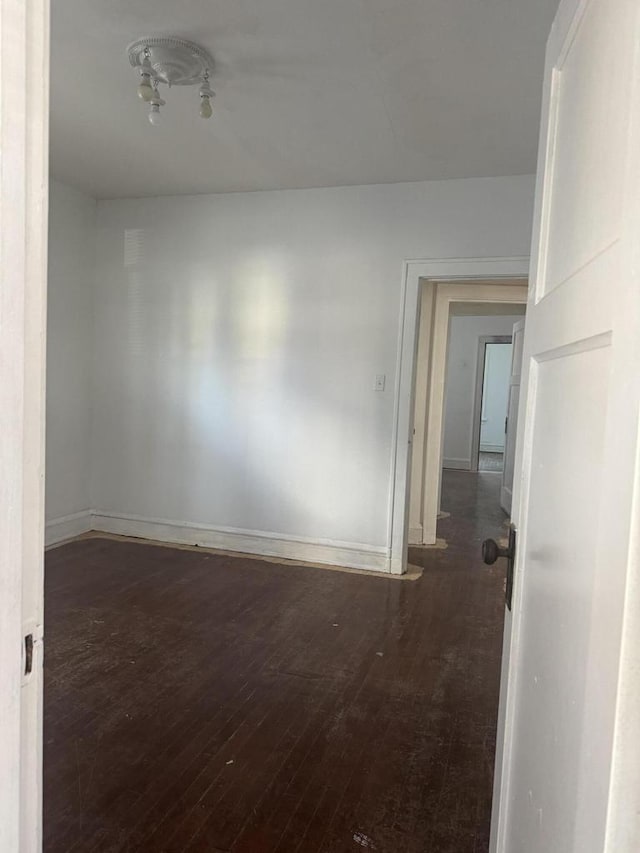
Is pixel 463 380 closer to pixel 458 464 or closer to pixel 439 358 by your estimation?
pixel 458 464

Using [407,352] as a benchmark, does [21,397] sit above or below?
below

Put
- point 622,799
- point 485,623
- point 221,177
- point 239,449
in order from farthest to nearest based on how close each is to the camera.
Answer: point 239,449
point 221,177
point 485,623
point 622,799

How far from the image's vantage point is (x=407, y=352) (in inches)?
145

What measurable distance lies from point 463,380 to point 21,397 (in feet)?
27.7

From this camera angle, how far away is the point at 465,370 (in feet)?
28.3

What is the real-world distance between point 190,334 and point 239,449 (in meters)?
0.93

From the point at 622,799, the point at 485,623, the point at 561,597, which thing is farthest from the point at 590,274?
the point at 485,623

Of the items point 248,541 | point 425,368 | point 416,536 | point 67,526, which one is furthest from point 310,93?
point 67,526

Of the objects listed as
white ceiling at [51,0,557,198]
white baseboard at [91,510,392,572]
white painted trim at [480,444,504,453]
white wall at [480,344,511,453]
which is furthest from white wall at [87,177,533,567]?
white wall at [480,344,511,453]

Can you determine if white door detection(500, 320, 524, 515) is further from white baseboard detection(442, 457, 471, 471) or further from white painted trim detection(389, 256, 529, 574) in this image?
white baseboard detection(442, 457, 471, 471)

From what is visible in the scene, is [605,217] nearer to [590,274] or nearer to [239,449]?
[590,274]

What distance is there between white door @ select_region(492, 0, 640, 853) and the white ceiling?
51.9 inches

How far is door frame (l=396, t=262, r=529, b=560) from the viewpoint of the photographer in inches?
141

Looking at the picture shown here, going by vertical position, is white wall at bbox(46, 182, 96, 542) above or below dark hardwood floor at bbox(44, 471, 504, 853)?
above
